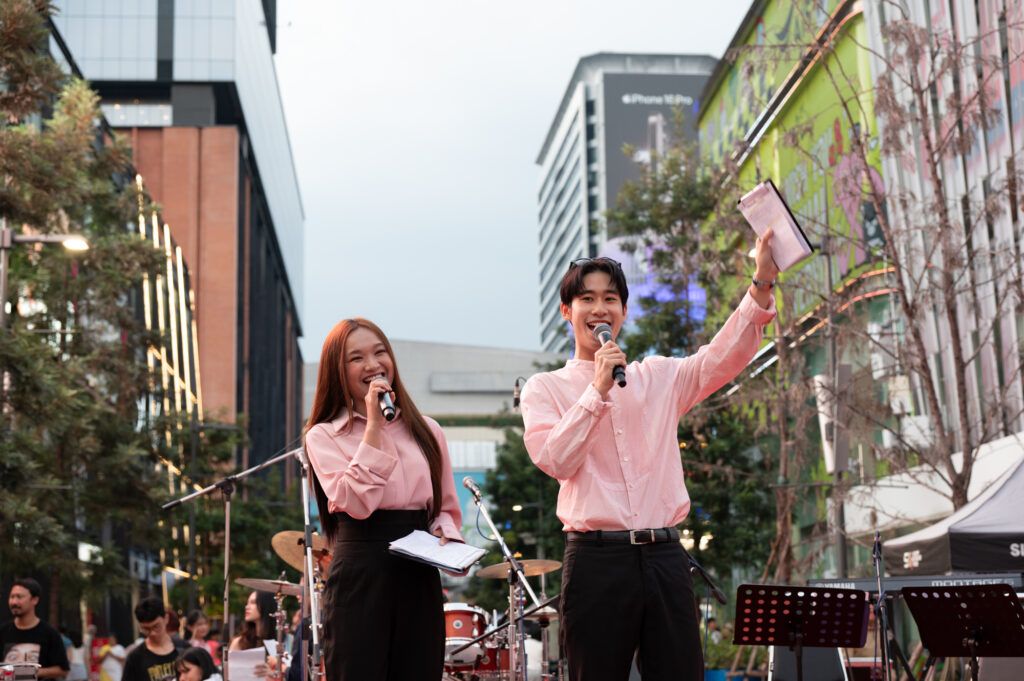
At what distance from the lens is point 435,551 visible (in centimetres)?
404

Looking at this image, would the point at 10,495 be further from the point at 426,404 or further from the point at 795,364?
the point at 426,404

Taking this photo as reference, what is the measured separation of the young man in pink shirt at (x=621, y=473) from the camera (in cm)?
376

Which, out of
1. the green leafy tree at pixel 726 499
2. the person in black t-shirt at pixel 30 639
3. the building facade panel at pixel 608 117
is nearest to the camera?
the person in black t-shirt at pixel 30 639

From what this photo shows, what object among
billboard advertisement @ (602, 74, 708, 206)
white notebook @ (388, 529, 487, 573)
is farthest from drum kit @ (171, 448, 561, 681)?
billboard advertisement @ (602, 74, 708, 206)

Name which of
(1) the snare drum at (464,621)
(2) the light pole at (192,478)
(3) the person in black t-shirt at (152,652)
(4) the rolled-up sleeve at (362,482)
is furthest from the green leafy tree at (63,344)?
(4) the rolled-up sleeve at (362,482)

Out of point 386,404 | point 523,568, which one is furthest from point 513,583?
point 386,404

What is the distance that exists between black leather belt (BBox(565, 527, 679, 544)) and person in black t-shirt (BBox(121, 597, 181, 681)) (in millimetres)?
6273

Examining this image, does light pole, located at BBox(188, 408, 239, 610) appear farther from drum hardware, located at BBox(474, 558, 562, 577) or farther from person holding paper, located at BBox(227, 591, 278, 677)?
drum hardware, located at BBox(474, 558, 562, 577)

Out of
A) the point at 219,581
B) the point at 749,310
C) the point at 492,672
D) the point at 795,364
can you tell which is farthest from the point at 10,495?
the point at 219,581

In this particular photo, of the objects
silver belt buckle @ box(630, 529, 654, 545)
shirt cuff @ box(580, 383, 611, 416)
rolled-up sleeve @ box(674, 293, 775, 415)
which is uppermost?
rolled-up sleeve @ box(674, 293, 775, 415)

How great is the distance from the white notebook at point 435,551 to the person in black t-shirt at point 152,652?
18.9ft

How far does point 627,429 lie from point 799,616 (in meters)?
3.11

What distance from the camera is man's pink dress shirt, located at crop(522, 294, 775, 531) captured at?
12.7ft

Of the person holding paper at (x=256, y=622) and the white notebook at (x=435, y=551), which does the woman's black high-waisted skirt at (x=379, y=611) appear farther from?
the person holding paper at (x=256, y=622)
